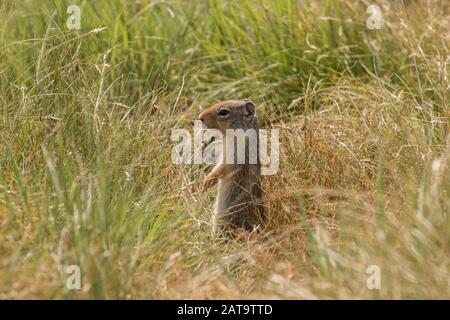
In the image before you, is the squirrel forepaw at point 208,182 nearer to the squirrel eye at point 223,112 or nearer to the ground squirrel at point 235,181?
the ground squirrel at point 235,181

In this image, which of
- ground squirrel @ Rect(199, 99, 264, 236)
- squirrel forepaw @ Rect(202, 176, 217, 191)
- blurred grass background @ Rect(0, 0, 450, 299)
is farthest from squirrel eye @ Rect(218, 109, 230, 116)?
squirrel forepaw @ Rect(202, 176, 217, 191)

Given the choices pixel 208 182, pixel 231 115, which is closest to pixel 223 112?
pixel 231 115

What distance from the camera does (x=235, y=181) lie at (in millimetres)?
5953

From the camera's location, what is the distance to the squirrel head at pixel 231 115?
613 centimetres

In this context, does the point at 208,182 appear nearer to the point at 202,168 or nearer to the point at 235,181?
the point at 235,181

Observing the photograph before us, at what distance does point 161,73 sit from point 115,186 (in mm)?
2441

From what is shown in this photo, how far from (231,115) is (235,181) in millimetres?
444

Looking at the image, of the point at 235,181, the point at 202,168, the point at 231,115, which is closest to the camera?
the point at 235,181

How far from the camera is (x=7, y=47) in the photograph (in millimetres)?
5996

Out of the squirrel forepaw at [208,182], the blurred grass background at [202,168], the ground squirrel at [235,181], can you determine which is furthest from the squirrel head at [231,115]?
the squirrel forepaw at [208,182]

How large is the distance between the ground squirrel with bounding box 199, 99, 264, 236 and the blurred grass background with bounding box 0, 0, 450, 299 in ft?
0.36

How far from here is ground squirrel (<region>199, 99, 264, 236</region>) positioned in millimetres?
5605

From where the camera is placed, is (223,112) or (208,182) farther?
(223,112)

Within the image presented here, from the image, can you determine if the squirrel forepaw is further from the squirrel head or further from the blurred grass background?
the squirrel head
